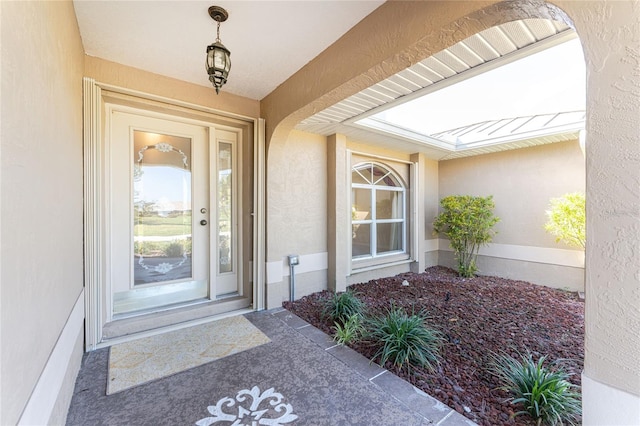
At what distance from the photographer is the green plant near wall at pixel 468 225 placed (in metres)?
5.15

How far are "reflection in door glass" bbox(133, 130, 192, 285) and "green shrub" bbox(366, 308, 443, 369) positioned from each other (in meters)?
2.50

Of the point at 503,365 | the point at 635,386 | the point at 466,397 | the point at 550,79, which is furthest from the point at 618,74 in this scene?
the point at 550,79

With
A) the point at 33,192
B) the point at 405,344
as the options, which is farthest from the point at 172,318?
the point at 405,344

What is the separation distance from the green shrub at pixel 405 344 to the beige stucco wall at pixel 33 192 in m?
2.24

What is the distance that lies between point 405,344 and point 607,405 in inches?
55.0

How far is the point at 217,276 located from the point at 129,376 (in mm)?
1481

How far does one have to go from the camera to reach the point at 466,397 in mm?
1882

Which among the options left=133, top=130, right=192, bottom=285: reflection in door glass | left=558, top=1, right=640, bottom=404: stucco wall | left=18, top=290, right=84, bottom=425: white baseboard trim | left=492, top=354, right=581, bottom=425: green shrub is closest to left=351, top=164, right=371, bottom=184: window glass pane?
left=133, top=130, right=192, bottom=285: reflection in door glass

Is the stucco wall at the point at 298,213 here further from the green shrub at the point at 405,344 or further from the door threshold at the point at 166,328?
the green shrub at the point at 405,344

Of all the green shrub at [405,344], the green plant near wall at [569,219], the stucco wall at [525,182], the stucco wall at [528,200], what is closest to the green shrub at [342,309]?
the green shrub at [405,344]

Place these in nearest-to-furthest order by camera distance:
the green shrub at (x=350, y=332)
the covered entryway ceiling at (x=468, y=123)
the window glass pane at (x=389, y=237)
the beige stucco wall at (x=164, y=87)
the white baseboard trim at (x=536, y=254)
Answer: the covered entryway ceiling at (x=468, y=123), the beige stucco wall at (x=164, y=87), the green shrub at (x=350, y=332), the white baseboard trim at (x=536, y=254), the window glass pane at (x=389, y=237)

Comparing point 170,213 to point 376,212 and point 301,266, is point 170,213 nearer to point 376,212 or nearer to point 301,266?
point 301,266

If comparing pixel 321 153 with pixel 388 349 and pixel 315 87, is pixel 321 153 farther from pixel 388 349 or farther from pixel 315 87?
pixel 388 349

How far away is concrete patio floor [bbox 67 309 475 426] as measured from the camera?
170 cm
